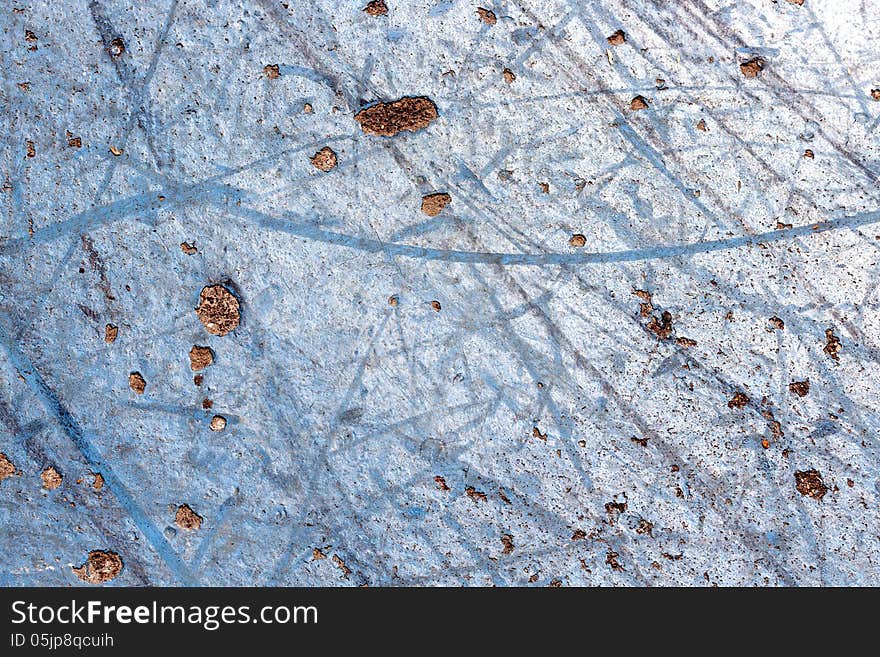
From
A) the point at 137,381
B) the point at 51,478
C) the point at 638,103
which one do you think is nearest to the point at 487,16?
the point at 638,103

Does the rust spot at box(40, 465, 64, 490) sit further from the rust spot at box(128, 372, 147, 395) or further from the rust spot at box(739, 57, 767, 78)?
the rust spot at box(739, 57, 767, 78)

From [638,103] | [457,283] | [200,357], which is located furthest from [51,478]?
[638,103]

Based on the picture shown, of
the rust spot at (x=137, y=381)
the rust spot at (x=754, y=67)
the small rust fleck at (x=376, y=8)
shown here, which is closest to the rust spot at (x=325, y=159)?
the small rust fleck at (x=376, y=8)

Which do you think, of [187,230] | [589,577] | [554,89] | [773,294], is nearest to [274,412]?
[187,230]

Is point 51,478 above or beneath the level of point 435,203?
beneath

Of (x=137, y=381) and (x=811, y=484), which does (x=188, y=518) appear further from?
(x=811, y=484)

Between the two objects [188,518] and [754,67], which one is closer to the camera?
[754,67]


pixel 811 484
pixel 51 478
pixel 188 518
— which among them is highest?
pixel 51 478

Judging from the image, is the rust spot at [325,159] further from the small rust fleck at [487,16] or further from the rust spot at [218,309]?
the small rust fleck at [487,16]

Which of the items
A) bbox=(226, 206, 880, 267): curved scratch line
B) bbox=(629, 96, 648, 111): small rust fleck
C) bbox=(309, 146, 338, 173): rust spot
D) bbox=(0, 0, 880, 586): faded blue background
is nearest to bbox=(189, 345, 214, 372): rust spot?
bbox=(0, 0, 880, 586): faded blue background
